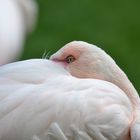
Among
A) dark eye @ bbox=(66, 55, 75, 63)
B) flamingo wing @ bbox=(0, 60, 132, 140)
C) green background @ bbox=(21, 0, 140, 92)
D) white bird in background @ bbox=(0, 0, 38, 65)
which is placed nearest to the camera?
flamingo wing @ bbox=(0, 60, 132, 140)

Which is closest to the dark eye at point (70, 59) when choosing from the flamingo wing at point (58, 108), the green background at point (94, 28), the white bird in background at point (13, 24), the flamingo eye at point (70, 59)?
the flamingo eye at point (70, 59)

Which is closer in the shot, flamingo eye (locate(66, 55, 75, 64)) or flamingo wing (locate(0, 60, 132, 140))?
flamingo wing (locate(0, 60, 132, 140))

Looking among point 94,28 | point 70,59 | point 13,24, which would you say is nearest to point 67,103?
point 70,59

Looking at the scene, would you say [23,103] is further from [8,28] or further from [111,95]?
[8,28]

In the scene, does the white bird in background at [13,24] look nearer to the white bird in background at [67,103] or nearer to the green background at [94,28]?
the green background at [94,28]

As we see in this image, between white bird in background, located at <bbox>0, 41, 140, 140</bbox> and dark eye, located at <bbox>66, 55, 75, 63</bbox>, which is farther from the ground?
dark eye, located at <bbox>66, 55, 75, 63</bbox>

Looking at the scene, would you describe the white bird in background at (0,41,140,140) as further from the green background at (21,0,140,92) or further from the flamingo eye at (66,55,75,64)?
the green background at (21,0,140,92)

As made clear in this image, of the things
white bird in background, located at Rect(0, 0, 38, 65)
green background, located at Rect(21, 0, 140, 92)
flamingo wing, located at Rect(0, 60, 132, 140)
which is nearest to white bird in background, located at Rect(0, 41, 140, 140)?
flamingo wing, located at Rect(0, 60, 132, 140)
